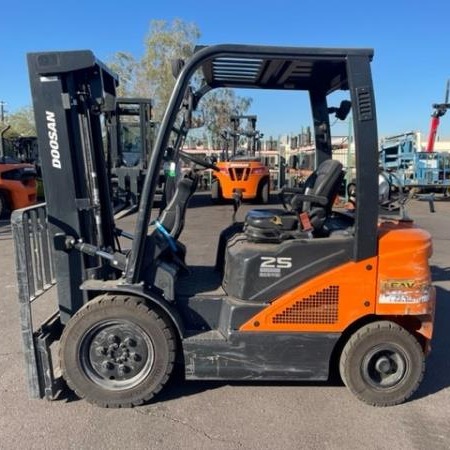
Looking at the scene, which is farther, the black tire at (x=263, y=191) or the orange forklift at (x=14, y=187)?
the black tire at (x=263, y=191)

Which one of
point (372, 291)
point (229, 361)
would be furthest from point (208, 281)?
point (372, 291)

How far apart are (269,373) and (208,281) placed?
97cm

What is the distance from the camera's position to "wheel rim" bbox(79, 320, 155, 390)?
3455 mm

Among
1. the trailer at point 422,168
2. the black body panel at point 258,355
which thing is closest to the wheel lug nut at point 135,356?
the black body panel at point 258,355

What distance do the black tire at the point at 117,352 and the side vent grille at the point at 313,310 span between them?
2.82ft

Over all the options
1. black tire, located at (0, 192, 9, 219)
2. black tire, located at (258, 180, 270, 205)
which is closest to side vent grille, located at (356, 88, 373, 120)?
black tire, located at (0, 192, 9, 219)

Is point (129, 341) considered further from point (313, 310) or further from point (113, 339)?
point (313, 310)

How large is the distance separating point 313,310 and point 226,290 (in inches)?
27.2

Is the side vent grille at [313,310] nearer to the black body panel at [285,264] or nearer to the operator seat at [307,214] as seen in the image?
the black body panel at [285,264]

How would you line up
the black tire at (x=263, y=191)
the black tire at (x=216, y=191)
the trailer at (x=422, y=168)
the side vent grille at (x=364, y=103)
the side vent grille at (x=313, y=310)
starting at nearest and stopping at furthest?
1. the side vent grille at (x=364, y=103)
2. the side vent grille at (x=313, y=310)
3. the black tire at (x=263, y=191)
4. the black tire at (x=216, y=191)
5. the trailer at (x=422, y=168)

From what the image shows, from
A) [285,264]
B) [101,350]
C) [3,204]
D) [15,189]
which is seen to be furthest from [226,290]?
[3,204]

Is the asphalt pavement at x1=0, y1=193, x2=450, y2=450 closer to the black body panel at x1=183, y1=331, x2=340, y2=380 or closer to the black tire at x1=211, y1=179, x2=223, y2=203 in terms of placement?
the black body panel at x1=183, y1=331, x2=340, y2=380

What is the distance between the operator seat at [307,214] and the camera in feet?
11.9

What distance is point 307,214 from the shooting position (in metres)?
3.67
